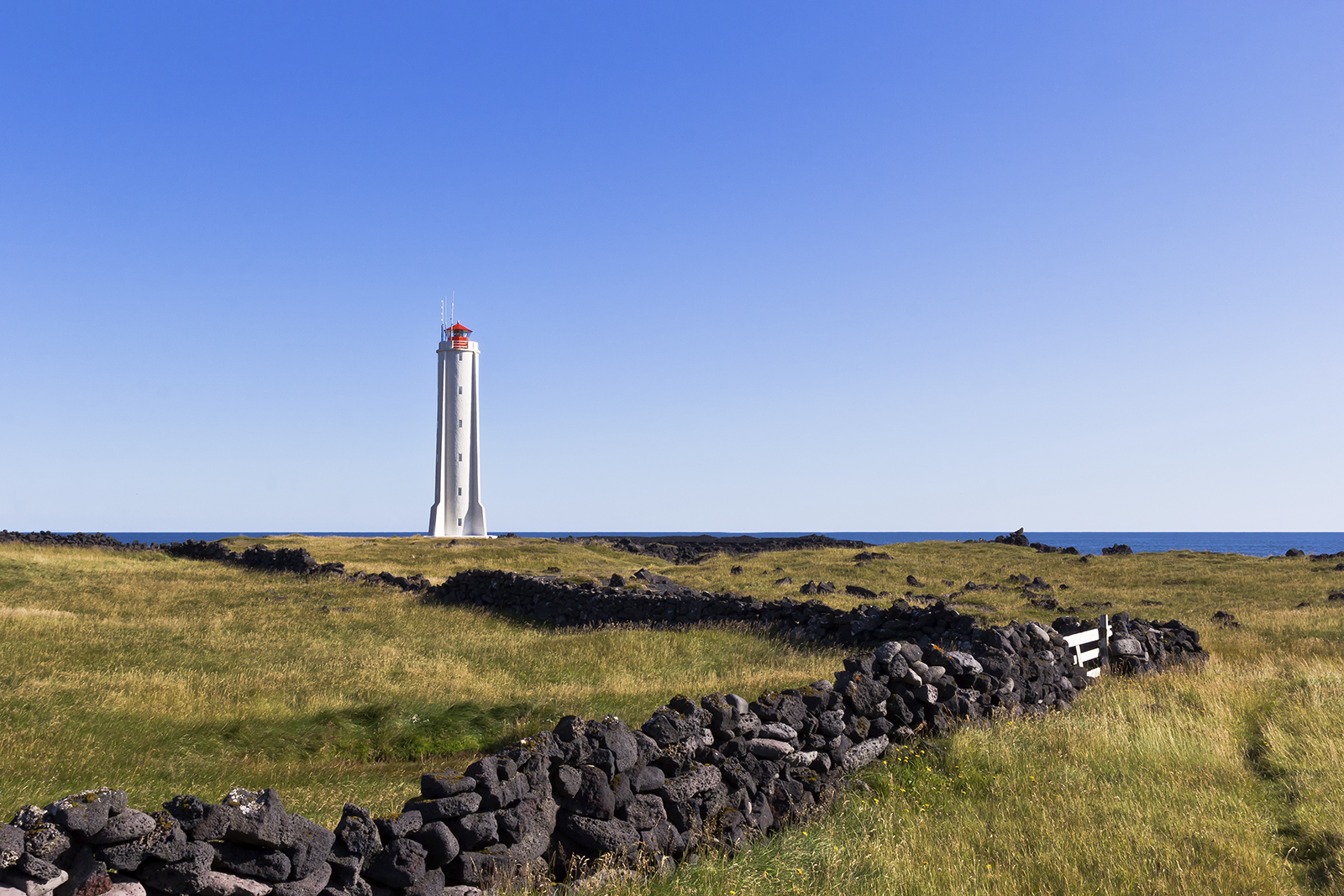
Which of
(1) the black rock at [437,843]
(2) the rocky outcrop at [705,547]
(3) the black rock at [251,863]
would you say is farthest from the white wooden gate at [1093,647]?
(2) the rocky outcrop at [705,547]

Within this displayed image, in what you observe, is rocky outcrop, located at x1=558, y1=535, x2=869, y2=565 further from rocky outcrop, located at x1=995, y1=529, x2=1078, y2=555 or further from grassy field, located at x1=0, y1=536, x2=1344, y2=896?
grassy field, located at x1=0, y1=536, x2=1344, y2=896

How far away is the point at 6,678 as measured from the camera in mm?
14641

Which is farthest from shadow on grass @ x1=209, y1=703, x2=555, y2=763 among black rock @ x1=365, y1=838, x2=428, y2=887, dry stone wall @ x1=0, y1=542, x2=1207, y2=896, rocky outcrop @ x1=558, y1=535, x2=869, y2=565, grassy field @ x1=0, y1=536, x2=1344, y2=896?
rocky outcrop @ x1=558, y1=535, x2=869, y2=565

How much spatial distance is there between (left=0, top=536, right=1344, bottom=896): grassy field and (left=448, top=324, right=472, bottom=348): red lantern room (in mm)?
44290

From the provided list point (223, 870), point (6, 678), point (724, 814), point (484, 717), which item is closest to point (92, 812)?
point (223, 870)

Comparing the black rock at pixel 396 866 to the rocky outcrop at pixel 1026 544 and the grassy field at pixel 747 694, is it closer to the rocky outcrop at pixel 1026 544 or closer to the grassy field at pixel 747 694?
the grassy field at pixel 747 694

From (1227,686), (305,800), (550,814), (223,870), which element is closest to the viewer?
(223,870)

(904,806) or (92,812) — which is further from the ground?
(92,812)

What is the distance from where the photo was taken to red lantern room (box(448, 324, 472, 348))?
70.8 m

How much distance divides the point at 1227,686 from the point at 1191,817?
22.0ft

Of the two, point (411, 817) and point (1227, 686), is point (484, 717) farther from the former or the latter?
point (1227, 686)


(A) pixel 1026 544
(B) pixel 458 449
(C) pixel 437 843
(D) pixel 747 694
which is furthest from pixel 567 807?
(B) pixel 458 449

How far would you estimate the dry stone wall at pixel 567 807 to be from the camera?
5.12 m

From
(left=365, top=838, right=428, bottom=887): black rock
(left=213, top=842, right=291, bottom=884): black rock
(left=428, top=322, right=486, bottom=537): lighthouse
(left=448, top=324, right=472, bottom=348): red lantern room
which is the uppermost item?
(left=448, top=324, right=472, bottom=348): red lantern room
